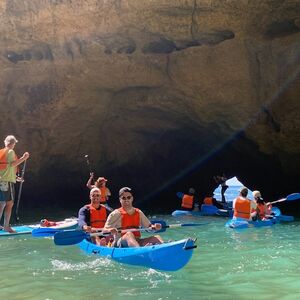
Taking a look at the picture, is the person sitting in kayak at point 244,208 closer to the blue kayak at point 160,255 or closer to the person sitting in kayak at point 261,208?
the person sitting in kayak at point 261,208

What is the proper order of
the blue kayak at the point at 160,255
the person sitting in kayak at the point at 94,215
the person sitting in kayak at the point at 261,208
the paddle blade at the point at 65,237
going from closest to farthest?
1. the blue kayak at the point at 160,255
2. the paddle blade at the point at 65,237
3. the person sitting in kayak at the point at 94,215
4. the person sitting in kayak at the point at 261,208

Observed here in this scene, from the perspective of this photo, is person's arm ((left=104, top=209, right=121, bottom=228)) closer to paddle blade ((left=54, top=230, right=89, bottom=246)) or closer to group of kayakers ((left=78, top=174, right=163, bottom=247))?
group of kayakers ((left=78, top=174, right=163, bottom=247))

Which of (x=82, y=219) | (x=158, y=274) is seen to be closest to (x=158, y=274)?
(x=158, y=274)

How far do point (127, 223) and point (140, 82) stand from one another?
8643mm

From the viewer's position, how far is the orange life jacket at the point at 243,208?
11117mm

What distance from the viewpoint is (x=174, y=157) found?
20.6 meters

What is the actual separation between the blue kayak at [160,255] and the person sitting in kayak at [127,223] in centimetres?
22

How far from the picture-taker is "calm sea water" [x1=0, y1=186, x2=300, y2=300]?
5.12m

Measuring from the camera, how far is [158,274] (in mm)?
5930

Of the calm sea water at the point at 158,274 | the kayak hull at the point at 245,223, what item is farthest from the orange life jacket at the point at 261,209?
the calm sea water at the point at 158,274

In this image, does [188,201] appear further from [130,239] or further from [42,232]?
[130,239]

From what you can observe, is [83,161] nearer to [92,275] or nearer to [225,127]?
[225,127]

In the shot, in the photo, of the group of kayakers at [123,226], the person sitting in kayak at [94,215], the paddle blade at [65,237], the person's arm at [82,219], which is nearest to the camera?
the paddle blade at [65,237]

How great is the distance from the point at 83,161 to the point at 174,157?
14.6 ft
